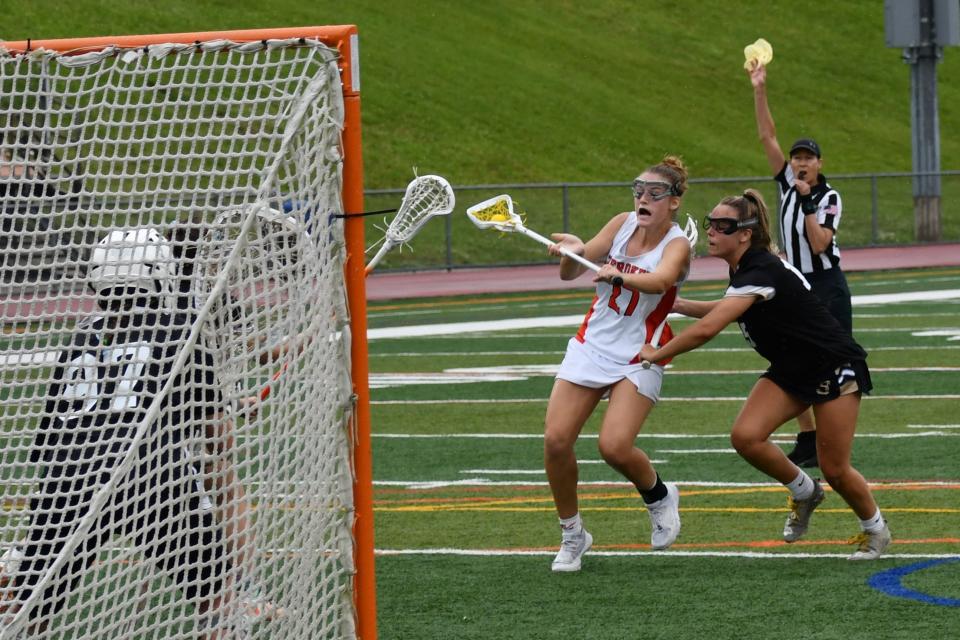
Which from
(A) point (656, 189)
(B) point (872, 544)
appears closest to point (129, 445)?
(A) point (656, 189)

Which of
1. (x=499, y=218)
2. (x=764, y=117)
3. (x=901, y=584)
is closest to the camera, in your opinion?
(x=901, y=584)

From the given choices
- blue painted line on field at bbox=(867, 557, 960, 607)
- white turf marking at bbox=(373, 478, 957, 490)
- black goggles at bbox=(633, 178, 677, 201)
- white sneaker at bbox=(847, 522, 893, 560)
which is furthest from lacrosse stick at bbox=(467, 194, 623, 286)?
white turf marking at bbox=(373, 478, 957, 490)

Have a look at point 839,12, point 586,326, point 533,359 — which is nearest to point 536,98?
point 839,12

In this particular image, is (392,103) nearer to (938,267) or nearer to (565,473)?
(938,267)

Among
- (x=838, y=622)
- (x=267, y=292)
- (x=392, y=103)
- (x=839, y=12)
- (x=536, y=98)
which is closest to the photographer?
(x=267, y=292)

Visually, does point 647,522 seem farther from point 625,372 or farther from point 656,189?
point 656,189

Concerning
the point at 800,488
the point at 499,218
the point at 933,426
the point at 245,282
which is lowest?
the point at 933,426

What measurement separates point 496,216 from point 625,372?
3.40 ft

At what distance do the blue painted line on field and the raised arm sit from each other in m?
2.55

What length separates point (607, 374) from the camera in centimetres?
764

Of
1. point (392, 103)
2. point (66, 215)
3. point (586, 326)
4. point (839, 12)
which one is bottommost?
point (586, 326)

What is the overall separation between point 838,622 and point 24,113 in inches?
133

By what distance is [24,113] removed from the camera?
5703 mm

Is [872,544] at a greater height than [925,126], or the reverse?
[925,126]
